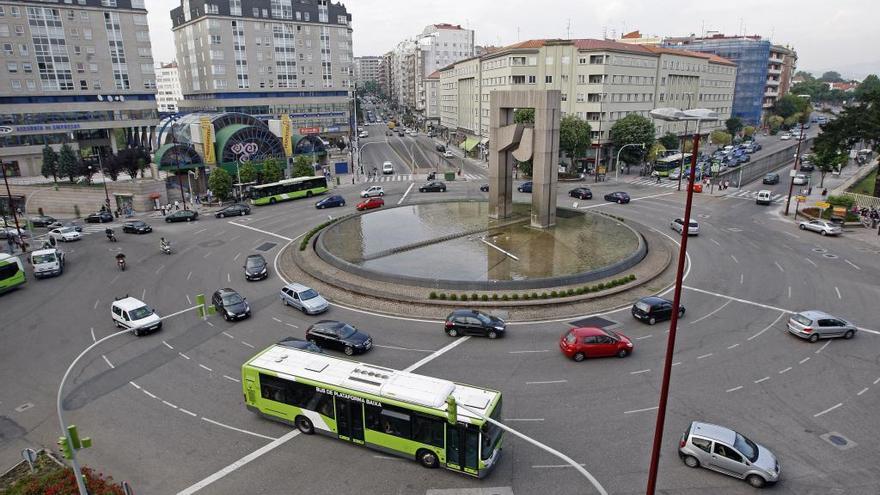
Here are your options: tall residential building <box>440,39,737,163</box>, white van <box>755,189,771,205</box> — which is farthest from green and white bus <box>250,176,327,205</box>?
white van <box>755,189,771,205</box>

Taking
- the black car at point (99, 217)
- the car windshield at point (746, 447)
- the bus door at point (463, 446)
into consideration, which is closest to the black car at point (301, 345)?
the bus door at point (463, 446)

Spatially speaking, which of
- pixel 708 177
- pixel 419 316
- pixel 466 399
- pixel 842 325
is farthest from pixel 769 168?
pixel 466 399

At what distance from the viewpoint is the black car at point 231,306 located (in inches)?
1267

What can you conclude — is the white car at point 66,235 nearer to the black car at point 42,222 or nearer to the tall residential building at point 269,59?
the black car at point 42,222

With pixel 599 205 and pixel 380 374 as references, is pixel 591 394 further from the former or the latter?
pixel 599 205

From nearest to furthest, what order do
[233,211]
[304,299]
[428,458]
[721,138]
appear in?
[428,458] → [304,299] → [233,211] → [721,138]

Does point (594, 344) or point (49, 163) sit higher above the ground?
point (49, 163)

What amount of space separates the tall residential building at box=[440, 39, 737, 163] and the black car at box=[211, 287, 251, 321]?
60502mm

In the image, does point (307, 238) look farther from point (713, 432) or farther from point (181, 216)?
point (713, 432)

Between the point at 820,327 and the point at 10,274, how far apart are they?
54836mm

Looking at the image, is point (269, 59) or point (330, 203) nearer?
point (330, 203)

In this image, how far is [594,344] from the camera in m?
26.4

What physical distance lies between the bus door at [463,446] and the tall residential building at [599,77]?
237 ft

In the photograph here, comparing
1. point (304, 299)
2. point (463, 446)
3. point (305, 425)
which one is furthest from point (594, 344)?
point (304, 299)
